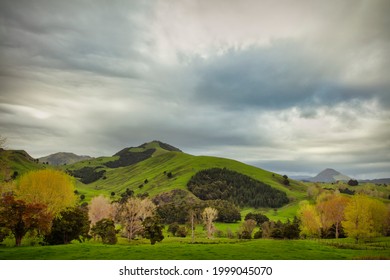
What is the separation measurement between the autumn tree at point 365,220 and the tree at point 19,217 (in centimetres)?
6223

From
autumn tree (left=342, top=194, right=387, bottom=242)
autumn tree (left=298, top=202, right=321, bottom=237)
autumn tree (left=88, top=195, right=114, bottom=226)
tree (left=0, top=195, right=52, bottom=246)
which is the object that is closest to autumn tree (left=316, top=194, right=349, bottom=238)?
autumn tree (left=298, top=202, right=321, bottom=237)

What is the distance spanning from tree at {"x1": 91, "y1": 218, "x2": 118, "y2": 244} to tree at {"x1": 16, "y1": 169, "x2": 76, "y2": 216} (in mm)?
12985

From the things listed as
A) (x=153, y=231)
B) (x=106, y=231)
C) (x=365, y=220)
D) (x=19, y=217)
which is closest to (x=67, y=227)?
(x=19, y=217)

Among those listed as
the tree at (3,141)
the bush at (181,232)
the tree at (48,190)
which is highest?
the tree at (3,141)

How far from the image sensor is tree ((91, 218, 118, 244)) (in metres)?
75.1

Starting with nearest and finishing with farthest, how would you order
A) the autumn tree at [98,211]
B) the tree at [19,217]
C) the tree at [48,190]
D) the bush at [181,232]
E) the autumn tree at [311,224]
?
the tree at [19,217], the tree at [48,190], the autumn tree at [311,224], the autumn tree at [98,211], the bush at [181,232]

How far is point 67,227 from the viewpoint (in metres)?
55.3

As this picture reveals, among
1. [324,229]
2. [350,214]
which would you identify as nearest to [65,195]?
[350,214]

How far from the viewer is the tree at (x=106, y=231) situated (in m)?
75.1

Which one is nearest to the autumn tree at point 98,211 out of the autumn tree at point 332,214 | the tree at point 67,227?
the tree at point 67,227

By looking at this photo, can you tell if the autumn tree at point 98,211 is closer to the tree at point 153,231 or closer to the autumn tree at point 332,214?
the tree at point 153,231

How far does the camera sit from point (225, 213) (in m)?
171

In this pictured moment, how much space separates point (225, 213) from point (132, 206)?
292 feet
